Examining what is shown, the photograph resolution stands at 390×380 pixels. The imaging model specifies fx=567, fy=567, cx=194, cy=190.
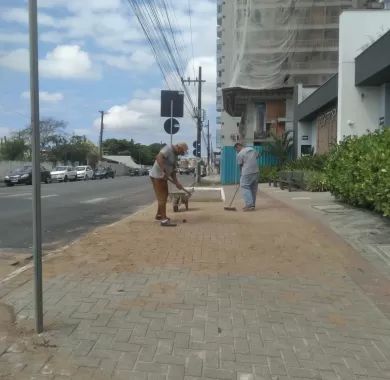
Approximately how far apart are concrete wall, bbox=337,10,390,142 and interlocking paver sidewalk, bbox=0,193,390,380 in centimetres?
1349

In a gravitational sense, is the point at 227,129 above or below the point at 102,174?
above

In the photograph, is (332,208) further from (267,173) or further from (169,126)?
(267,173)

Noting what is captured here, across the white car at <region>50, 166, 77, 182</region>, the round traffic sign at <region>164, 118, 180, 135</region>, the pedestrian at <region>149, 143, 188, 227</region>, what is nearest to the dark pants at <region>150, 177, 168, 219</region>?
the pedestrian at <region>149, 143, 188, 227</region>

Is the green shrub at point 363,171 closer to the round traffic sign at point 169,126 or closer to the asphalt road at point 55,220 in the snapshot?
the round traffic sign at point 169,126

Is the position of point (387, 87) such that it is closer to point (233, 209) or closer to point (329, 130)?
point (329, 130)

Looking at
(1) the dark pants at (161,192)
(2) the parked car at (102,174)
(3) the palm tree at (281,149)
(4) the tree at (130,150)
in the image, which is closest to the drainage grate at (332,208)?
(1) the dark pants at (161,192)

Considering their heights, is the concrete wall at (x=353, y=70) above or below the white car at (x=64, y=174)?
above

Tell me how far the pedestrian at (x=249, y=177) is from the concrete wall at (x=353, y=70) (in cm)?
842

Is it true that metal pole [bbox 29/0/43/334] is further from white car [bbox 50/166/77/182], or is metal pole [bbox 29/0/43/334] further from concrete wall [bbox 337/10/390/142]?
white car [bbox 50/166/77/182]

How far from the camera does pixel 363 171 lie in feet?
35.0

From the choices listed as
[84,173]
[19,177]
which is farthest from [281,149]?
[84,173]

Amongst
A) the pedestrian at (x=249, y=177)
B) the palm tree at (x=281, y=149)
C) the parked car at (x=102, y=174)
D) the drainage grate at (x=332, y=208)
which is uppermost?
the palm tree at (x=281, y=149)

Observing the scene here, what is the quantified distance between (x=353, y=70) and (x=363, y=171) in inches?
447

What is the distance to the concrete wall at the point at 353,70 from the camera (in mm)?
20828
